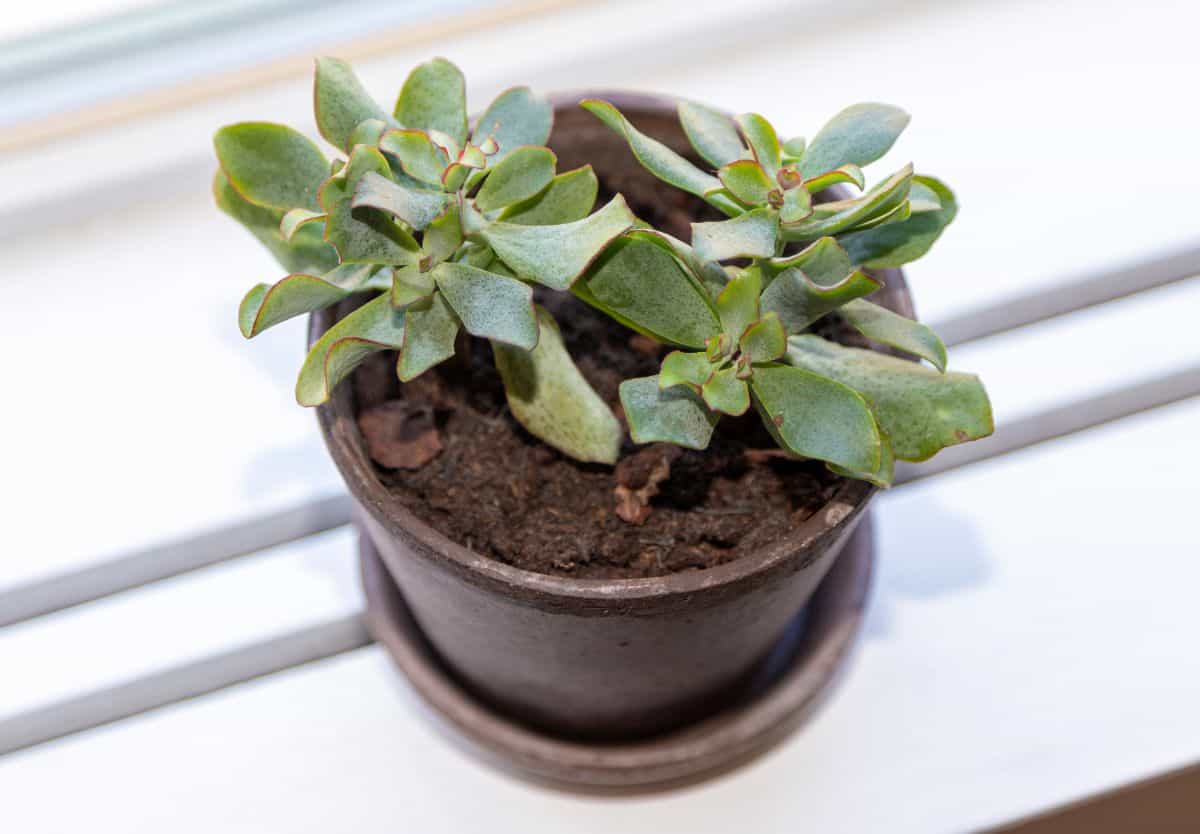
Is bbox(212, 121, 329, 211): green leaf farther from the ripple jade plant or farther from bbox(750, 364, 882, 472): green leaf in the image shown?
bbox(750, 364, 882, 472): green leaf

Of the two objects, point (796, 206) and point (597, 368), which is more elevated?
point (796, 206)

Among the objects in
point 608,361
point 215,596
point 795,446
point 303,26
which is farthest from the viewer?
point 303,26

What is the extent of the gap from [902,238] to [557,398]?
25cm

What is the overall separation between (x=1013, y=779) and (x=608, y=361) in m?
0.48

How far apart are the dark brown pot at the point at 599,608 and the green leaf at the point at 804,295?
0.11 metres

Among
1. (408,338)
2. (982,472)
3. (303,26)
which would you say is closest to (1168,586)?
(982,472)

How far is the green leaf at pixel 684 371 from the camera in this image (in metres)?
0.69

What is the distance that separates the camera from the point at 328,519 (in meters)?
1.09

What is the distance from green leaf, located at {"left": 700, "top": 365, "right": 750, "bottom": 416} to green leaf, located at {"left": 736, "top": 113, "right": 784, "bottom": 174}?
0.13m

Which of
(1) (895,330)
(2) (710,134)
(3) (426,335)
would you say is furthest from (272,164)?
(1) (895,330)

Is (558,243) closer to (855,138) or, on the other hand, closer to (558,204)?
(558,204)

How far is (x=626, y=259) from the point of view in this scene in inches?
27.8

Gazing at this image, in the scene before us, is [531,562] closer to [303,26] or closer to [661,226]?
[661,226]

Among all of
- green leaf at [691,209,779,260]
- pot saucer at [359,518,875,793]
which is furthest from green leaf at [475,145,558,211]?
pot saucer at [359,518,875,793]
